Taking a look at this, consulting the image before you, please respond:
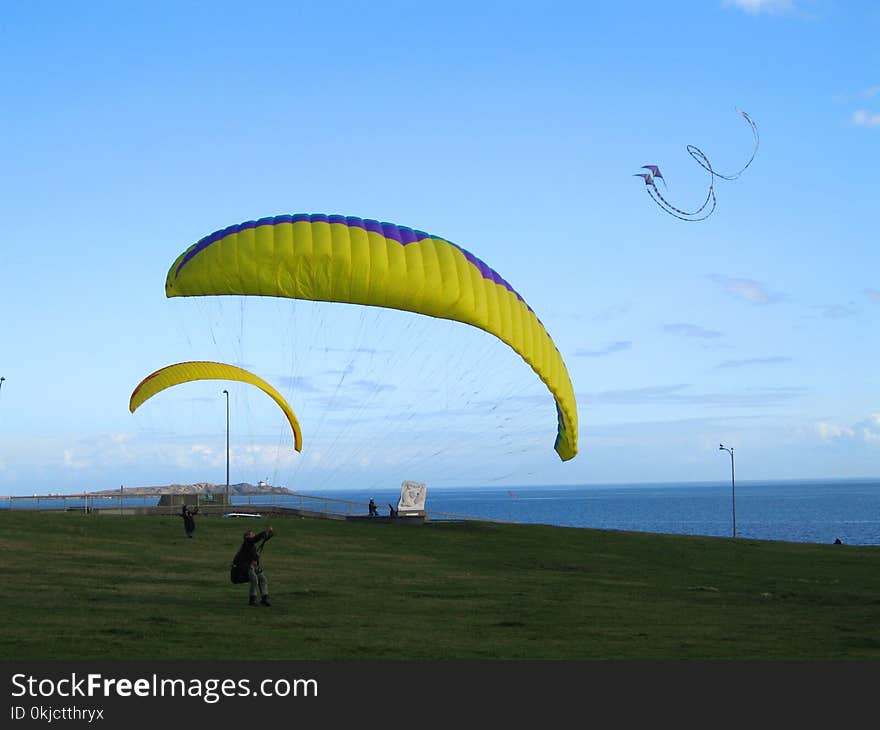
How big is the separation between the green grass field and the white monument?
617 cm

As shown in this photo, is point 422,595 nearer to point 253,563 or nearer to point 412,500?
point 253,563

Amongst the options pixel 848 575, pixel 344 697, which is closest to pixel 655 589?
pixel 848 575

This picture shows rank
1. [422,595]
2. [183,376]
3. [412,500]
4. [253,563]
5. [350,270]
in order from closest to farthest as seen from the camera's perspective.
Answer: [253,563]
[422,595]
[350,270]
[183,376]
[412,500]

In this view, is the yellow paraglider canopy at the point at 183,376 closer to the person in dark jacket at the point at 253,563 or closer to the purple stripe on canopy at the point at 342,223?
the purple stripe on canopy at the point at 342,223

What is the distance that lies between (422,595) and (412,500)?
25.6 metres

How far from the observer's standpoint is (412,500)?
1876 inches

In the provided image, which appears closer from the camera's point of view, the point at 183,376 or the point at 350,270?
the point at 350,270

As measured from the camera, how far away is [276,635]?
1537 centimetres

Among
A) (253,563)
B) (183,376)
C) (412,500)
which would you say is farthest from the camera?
(412,500)

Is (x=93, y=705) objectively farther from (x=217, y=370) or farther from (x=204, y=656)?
(x=217, y=370)

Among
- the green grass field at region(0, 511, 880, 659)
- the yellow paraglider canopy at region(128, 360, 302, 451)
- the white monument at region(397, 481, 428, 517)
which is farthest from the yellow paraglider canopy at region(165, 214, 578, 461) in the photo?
the white monument at region(397, 481, 428, 517)

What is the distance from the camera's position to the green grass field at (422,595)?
48.8ft

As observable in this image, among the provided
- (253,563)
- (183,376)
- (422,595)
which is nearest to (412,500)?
(183,376)

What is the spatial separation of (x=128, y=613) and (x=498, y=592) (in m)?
8.68
